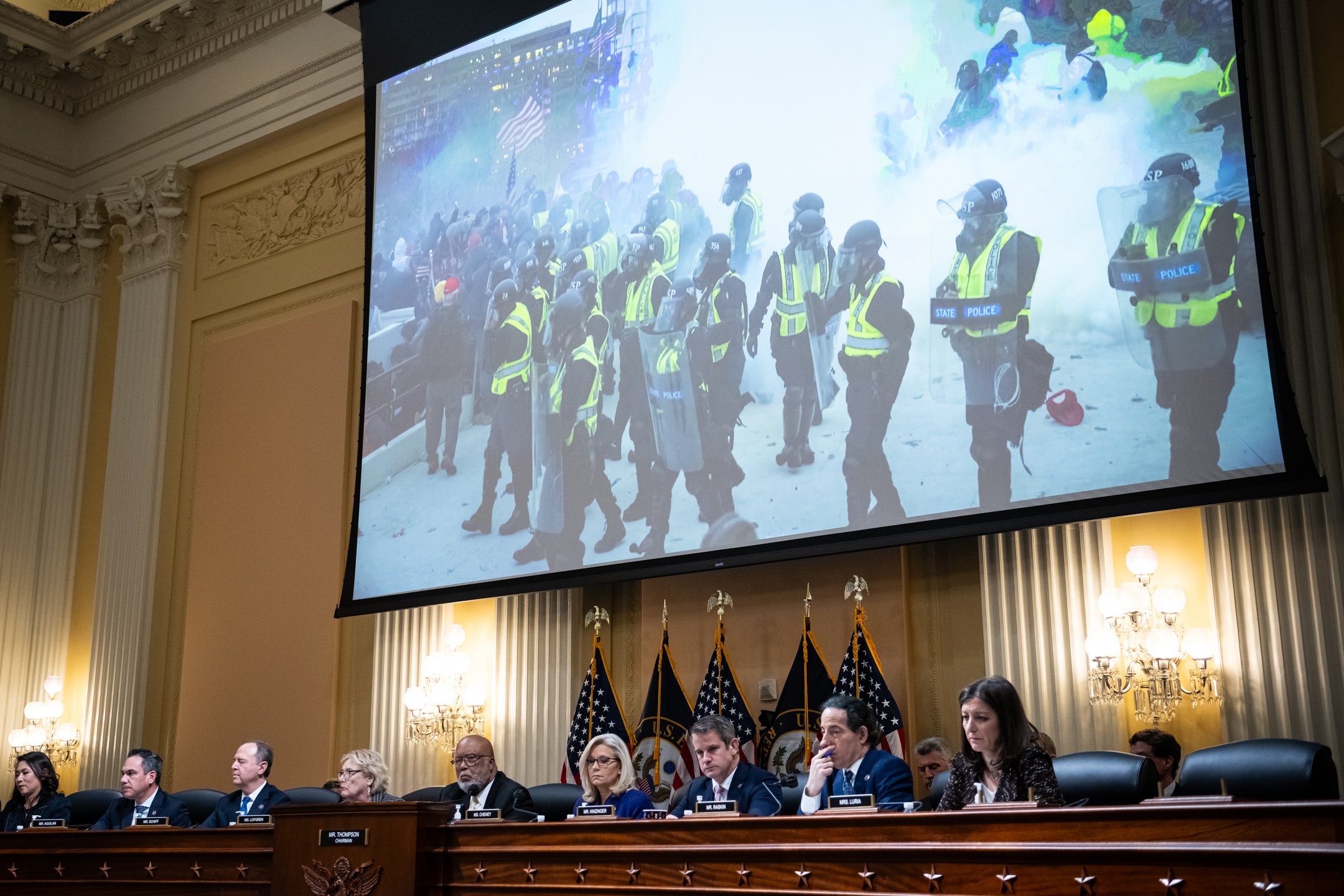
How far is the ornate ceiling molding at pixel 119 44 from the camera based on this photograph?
10.4 meters

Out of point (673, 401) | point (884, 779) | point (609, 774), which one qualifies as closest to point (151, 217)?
point (673, 401)

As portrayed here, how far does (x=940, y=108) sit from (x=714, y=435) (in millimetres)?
1906

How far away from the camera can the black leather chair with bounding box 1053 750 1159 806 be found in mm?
3793

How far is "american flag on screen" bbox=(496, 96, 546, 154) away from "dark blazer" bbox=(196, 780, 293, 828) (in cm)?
386

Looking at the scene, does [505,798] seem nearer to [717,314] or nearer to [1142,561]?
[717,314]

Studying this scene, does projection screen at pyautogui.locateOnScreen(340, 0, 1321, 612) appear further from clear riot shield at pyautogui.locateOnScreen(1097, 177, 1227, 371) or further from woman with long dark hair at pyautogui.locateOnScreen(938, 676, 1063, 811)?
woman with long dark hair at pyautogui.locateOnScreen(938, 676, 1063, 811)

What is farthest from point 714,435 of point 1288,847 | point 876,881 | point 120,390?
point 120,390

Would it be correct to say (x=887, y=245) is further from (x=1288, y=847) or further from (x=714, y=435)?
(x=1288, y=847)

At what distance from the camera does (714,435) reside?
269 inches

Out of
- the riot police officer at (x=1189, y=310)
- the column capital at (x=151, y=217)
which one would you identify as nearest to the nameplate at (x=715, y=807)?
the riot police officer at (x=1189, y=310)

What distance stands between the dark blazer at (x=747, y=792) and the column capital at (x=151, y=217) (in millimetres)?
7197

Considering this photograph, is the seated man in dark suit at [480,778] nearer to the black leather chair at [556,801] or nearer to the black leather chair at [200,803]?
the black leather chair at [556,801]

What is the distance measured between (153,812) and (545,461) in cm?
264

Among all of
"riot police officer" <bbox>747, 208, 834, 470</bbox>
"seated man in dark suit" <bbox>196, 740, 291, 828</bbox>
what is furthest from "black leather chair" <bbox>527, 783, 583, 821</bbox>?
"riot police officer" <bbox>747, 208, 834, 470</bbox>
